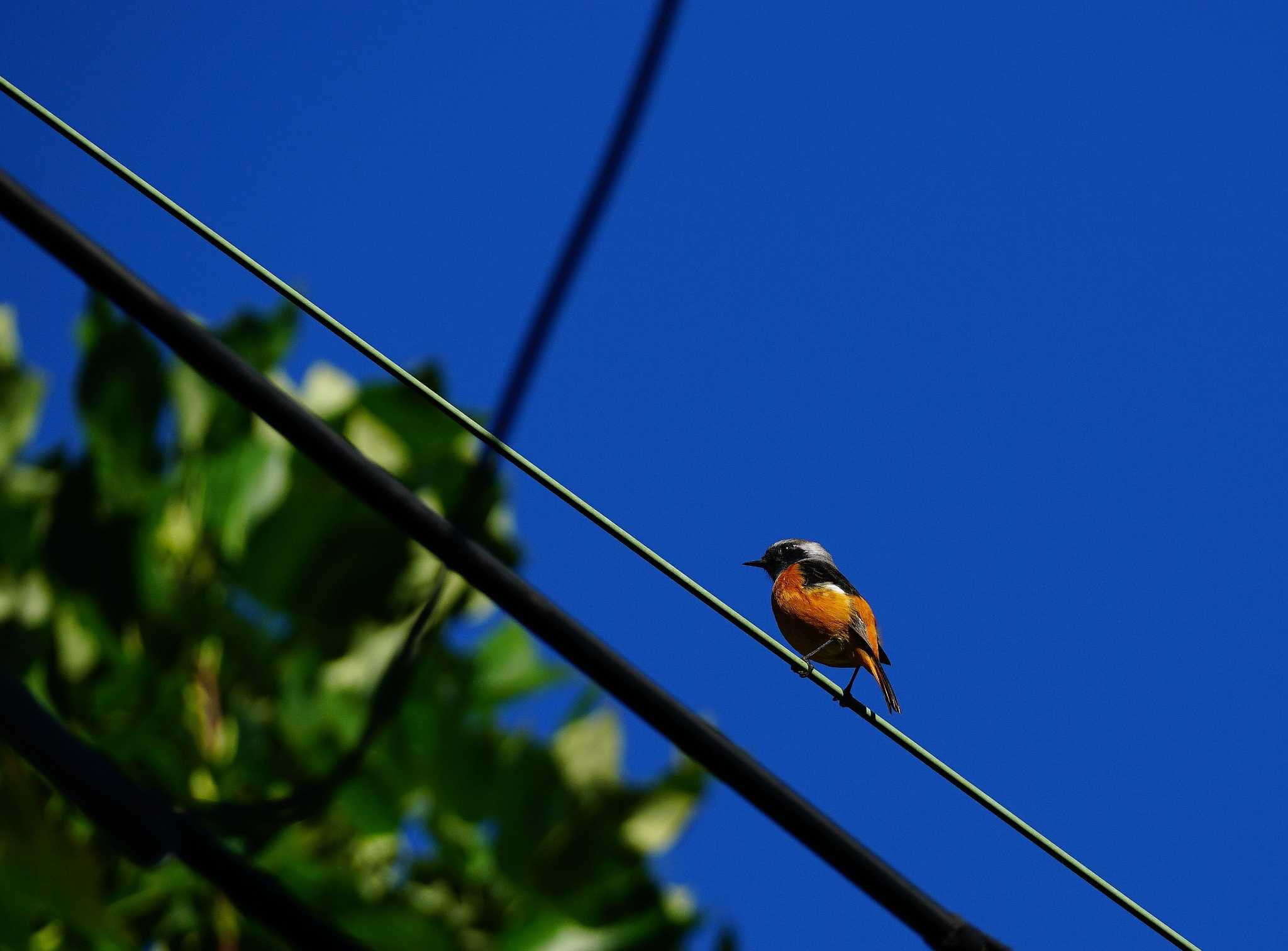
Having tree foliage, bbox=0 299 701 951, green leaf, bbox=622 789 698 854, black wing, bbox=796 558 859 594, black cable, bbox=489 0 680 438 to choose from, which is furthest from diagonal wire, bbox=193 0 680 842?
black wing, bbox=796 558 859 594

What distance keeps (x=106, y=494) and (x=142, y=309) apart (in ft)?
11.3

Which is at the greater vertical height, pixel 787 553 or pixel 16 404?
pixel 787 553

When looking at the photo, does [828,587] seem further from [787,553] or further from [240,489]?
[240,489]

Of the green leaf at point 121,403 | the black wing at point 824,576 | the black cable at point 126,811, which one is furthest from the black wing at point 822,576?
the black cable at point 126,811

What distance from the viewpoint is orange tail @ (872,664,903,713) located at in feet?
18.3

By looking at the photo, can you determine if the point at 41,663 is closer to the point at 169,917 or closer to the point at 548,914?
the point at 169,917

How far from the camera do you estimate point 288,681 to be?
17.1 ft

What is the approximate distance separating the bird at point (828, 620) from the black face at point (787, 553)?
7.5 inches

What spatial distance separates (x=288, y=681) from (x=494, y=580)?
3.09 meters

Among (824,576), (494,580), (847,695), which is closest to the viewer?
(494,580)

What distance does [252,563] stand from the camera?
5.54 meters

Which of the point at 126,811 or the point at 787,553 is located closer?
the point at 126,811

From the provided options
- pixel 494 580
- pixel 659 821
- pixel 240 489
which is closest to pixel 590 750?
pixel 659 821

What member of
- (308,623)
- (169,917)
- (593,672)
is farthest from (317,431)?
(308,623)
